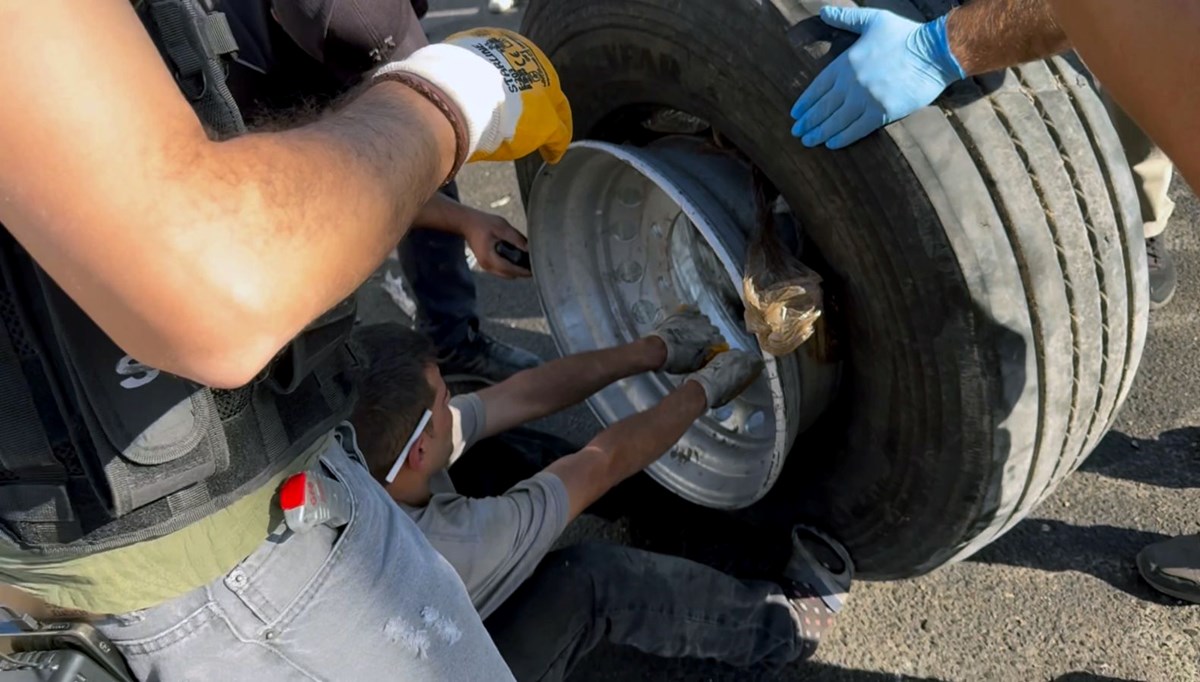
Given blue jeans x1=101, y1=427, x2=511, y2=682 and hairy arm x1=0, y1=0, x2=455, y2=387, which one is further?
blue jeans x1=101, y1=427, x2=511, y2=682

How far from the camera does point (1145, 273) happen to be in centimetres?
153

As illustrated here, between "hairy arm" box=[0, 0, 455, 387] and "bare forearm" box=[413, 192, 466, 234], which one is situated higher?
"hairy arm" box=[0, 0, 455, 387]

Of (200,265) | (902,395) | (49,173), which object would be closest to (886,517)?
(902,395)

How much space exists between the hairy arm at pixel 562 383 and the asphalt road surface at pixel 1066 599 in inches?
16.0

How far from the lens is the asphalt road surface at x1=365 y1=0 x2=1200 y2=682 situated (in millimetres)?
1956

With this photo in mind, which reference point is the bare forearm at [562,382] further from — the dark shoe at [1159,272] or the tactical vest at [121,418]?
the dark shoe at [1159,272]

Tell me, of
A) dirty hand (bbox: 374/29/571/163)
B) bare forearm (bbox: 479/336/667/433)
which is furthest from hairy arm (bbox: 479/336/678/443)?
dirty hand (bbox: 374/29/571/163)

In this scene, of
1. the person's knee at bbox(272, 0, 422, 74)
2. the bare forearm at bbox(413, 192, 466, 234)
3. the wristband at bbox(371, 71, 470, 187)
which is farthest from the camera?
the bare forearm at bbox(413, 192, 466, 234)

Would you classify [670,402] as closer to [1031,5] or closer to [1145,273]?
[1145,273]

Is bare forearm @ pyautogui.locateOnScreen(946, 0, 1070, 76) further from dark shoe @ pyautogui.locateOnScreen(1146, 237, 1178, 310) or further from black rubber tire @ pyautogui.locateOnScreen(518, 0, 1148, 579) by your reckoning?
dark shoe @ pyautogui.locateOnScreen(1146, 237, 1178, 310)

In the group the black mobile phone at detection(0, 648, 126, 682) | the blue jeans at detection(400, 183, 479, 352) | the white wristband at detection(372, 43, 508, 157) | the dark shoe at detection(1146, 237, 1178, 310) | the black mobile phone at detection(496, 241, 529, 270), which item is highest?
the white wristband at detection(372, 43, 508, 157)

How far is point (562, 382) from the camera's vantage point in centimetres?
220

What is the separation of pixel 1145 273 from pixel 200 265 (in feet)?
4.82

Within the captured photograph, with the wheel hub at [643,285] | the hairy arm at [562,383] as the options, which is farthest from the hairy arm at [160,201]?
the hairy arm at [562,383]
